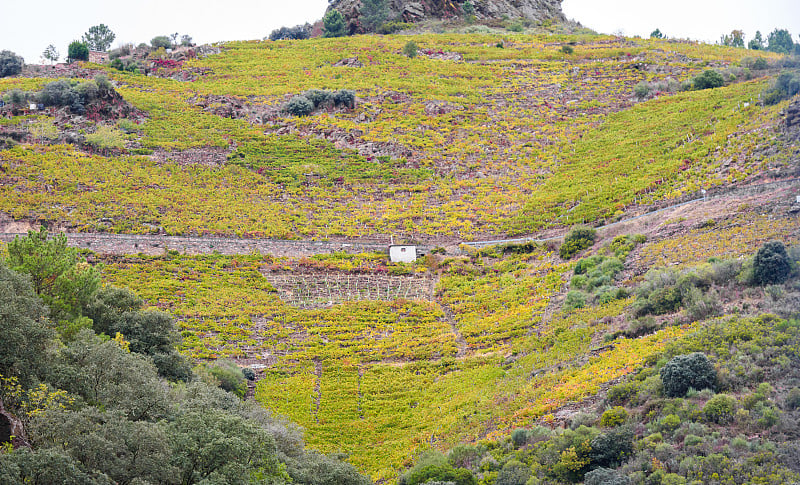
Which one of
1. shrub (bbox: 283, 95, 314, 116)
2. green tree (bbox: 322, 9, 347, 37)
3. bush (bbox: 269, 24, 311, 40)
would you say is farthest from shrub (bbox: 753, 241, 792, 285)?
bush (bbox: 269, 24, 311, 40)

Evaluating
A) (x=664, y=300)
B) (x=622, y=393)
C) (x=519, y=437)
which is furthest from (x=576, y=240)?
(x=519, y=437)

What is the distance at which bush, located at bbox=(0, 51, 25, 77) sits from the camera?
3228 inches

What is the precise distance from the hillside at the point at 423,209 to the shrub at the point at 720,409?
7.16ft

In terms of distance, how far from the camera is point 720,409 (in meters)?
25.1

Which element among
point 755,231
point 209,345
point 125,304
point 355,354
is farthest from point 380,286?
point 755,231

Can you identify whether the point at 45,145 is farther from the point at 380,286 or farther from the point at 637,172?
the point at 637,172

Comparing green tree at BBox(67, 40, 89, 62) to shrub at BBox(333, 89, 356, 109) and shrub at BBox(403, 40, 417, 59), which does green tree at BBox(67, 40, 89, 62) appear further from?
shrub at BBox(403, 40, 417, 59)

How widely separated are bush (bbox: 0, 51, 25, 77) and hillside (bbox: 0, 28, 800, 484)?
23.4ft

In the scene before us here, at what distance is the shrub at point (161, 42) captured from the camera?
316 ft

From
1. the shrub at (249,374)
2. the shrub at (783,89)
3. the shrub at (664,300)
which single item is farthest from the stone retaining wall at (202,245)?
the shrub at (783,89)

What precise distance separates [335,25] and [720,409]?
91597mm

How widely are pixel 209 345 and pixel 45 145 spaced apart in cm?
3125

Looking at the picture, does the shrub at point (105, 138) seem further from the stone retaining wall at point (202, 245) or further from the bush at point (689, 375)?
the bush at point (689, 375)

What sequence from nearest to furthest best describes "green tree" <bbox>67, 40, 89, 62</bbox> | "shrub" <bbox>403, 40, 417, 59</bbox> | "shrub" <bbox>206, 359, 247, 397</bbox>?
"shrub" <bbox>206, 359, 247, 397</bbox> < "green tree" <bbox>67, 40, 89, 62</bbox> < "shrub" <bbox>403, 40, 417, 59</bbox>
